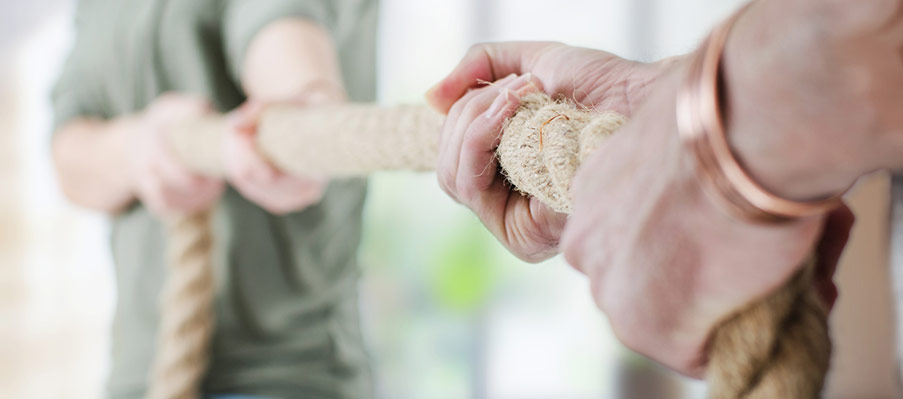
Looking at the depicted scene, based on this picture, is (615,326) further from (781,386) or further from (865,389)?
(865,389)

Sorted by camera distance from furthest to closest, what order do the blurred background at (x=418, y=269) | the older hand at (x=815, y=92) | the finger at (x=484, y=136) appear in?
the blurred background at (x=418, y=269) < the finger at (x=484, y=136) < the older hand at (x=815, y=92)

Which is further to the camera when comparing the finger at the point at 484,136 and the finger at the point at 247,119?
the finger at the point at 247,119

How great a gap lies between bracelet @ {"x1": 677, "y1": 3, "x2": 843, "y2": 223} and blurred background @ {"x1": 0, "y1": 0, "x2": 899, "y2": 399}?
1138 millimetres

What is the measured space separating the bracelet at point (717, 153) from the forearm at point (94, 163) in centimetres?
67

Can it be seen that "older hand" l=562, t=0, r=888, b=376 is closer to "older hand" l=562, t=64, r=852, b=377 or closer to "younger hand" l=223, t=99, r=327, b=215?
"older hand" l=562, t=64, r=852, b=377

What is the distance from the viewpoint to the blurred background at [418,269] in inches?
54.4

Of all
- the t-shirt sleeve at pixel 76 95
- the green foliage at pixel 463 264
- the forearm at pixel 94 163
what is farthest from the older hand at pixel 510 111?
the green foliage at pixel 463 264

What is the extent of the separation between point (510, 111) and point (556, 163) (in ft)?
0.13

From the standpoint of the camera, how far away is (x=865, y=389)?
92 cm

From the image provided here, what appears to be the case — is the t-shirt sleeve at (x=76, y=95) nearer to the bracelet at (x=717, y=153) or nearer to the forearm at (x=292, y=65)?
the forearm at (x=292, y=65)

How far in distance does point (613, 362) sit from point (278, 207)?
1084mm

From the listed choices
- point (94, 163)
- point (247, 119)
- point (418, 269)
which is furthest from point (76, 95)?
point (418, 269)

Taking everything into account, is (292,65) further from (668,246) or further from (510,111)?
(668,246)

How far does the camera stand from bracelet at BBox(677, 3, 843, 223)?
7.2 inches
